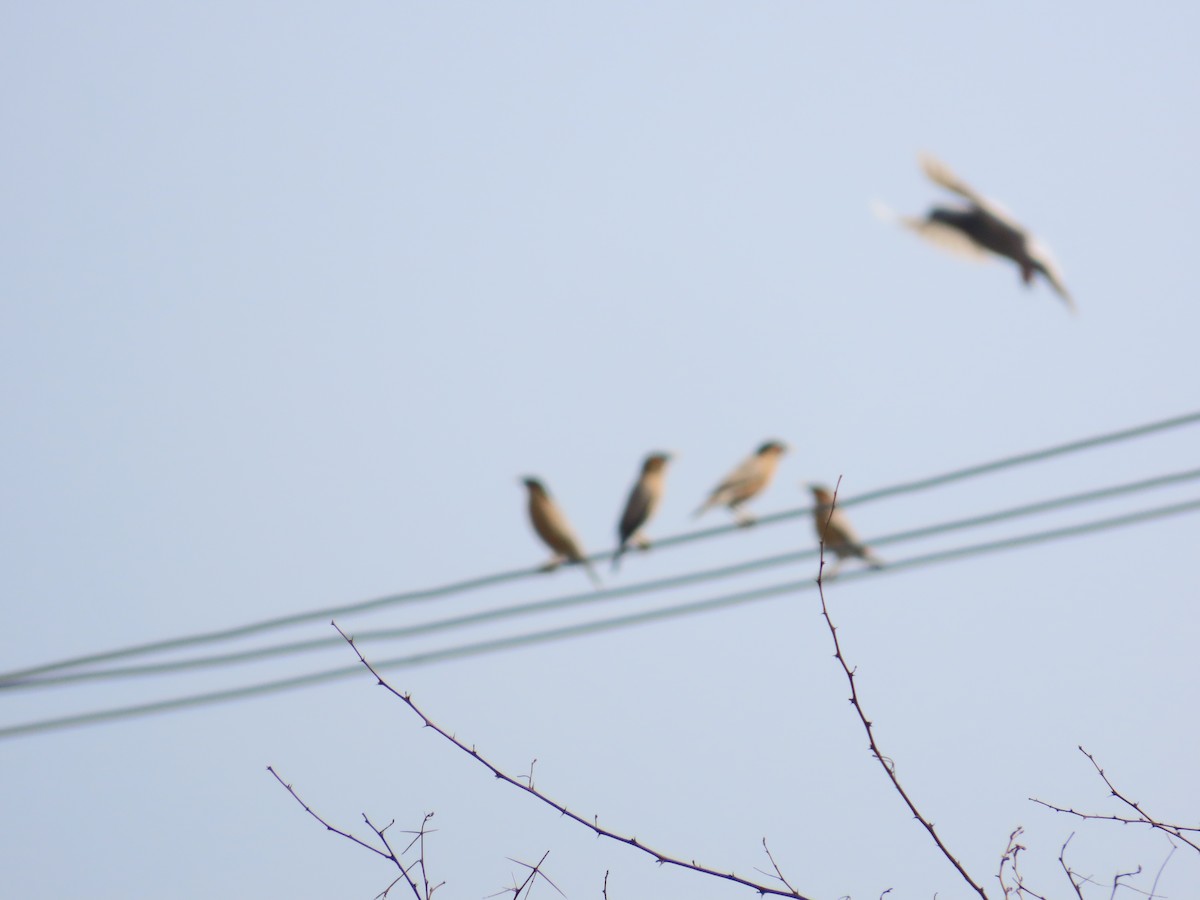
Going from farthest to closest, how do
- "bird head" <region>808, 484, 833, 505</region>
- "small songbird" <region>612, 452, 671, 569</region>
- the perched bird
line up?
"bird head" <region>808, 484, 833, 505</region> → "small songbird" <region>612, 452, 671, 569</region> → the perched bird

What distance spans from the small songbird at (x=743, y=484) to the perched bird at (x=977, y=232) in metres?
1.80

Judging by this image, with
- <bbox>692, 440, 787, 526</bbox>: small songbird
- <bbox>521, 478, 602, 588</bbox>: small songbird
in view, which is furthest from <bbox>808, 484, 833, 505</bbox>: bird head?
<bbox>521, 478, 602, 588</bbox>: small songbird

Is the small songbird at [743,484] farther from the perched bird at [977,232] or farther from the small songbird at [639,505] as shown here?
the perched bird at [977,232]

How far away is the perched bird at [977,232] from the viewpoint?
773 centimetres

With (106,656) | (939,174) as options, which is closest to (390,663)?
(106,656)

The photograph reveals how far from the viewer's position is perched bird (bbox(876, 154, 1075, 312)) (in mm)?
7730

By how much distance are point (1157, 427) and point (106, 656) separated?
11.2ft

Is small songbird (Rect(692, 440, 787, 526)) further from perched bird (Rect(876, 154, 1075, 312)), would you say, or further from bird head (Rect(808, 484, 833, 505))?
perched bird (Rect(876, 154, 1075, 312))

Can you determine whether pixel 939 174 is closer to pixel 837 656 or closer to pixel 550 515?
pixel 550 515

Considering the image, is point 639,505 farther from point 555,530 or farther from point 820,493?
point 820,493

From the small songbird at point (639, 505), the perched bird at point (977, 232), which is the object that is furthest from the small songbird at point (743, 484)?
the perched bird at point (977, 232)

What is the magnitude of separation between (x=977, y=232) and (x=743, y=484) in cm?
202

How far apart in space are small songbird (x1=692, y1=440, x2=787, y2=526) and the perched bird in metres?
1.80

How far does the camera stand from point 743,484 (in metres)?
9.10
